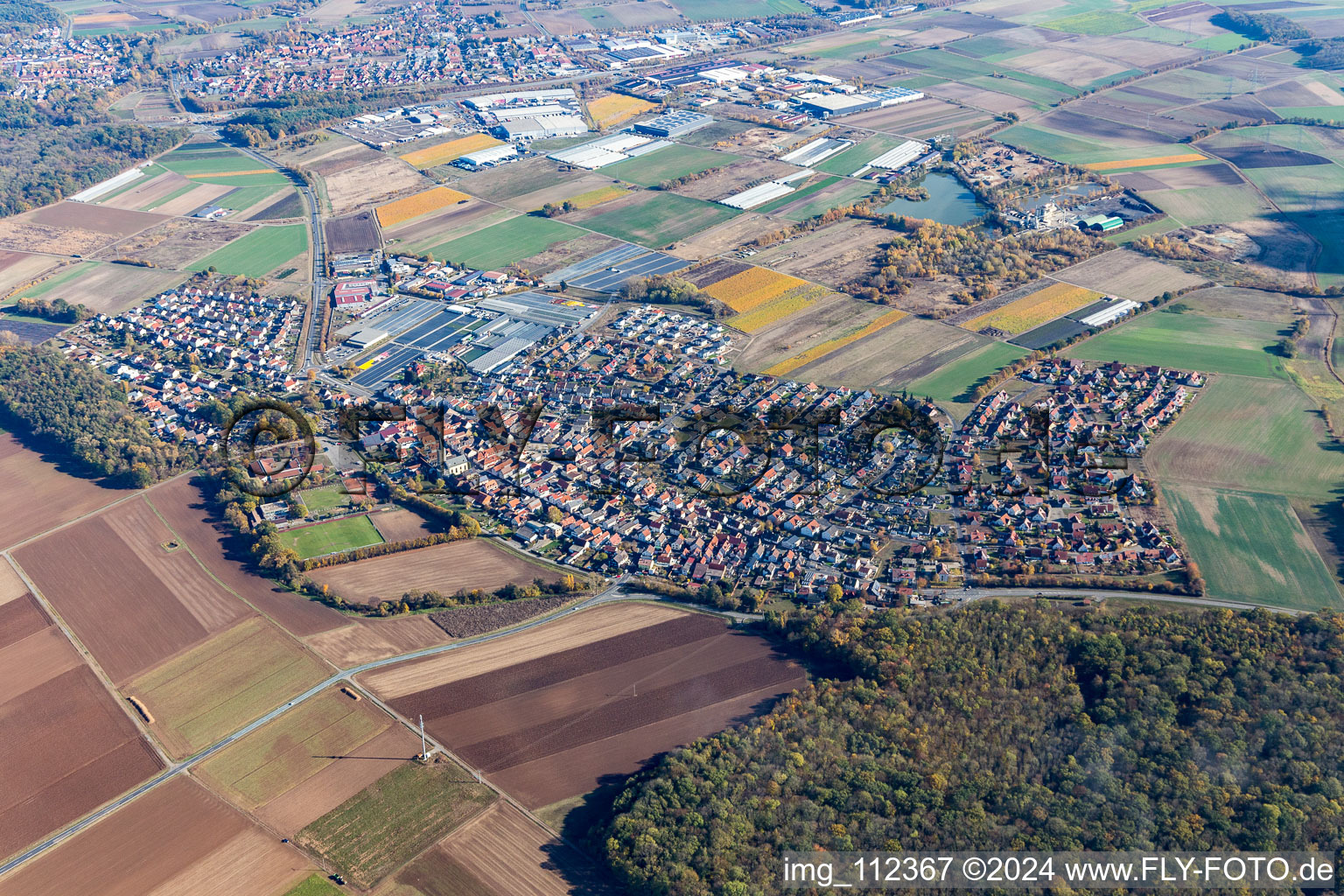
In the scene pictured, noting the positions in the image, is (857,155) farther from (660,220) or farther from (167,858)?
(167,858)

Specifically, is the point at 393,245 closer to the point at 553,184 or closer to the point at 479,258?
the point at 479,258

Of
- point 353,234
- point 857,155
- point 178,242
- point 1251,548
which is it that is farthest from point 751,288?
point 178,242

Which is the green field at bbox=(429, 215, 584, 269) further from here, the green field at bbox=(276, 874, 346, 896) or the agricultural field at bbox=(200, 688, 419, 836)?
the green field at bbox=(276, 874, 346, 896)

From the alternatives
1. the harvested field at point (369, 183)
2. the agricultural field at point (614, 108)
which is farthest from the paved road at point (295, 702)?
the agricultural field at point (614, 108)

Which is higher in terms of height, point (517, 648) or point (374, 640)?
point (517, 648)

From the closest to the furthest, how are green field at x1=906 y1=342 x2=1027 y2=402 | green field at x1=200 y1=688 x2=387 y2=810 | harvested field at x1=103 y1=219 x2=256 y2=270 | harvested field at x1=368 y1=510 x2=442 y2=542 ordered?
green field at x1=200 y1=688 x2=387 y2=810, harvested field at x1=368 y1=510 x2=442 y2=542, green field at x1=906 y1=342 x2=1027 y2=402, harvested field at x1=103 y1=219 x2=256 y2=270

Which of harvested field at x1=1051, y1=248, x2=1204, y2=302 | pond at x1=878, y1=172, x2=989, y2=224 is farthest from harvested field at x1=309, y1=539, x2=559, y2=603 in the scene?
pond at x1=878, y1=172, x2=989, y2=224

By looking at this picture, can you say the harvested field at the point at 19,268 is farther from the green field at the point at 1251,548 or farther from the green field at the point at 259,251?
the green field at the point at 1251,548
